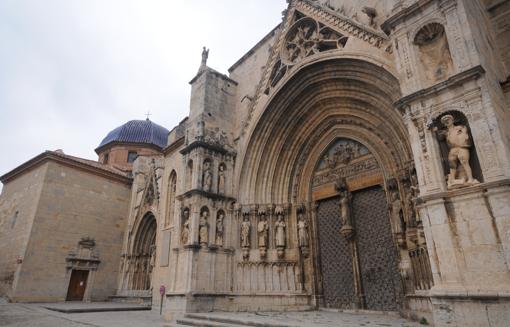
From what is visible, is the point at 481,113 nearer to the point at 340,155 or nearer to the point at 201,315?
the point at 340,155

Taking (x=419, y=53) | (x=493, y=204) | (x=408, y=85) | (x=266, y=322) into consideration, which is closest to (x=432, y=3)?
(x=419, y=53)

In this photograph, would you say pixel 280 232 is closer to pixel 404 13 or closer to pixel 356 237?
pixel 356 237

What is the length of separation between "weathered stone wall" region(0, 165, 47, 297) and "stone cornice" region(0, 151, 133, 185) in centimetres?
33

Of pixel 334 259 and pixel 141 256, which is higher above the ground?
pixel 141 256

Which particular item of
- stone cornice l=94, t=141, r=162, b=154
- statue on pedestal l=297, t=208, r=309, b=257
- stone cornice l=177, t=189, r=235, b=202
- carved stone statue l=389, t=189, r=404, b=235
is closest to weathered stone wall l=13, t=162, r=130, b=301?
stone cornice l=94, t=141, r=162, b=154

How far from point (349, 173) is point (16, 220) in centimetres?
1718

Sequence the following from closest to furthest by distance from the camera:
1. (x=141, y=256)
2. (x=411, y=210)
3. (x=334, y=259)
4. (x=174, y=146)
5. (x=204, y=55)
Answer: (x=411, y=210)
(x=334, y=259)
(x=204, y=55)
(x=174, y=146)
(x=141, y=256)

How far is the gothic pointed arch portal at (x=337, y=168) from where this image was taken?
25.4 feet

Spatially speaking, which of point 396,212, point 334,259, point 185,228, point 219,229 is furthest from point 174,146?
point 396,212

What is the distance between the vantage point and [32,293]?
14938 mm

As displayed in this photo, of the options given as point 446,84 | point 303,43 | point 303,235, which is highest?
point 303,43

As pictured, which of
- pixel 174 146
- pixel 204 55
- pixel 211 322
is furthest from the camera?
pixel 174 146

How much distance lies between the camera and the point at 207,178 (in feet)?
31.9

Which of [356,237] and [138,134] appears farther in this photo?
[138,134]
